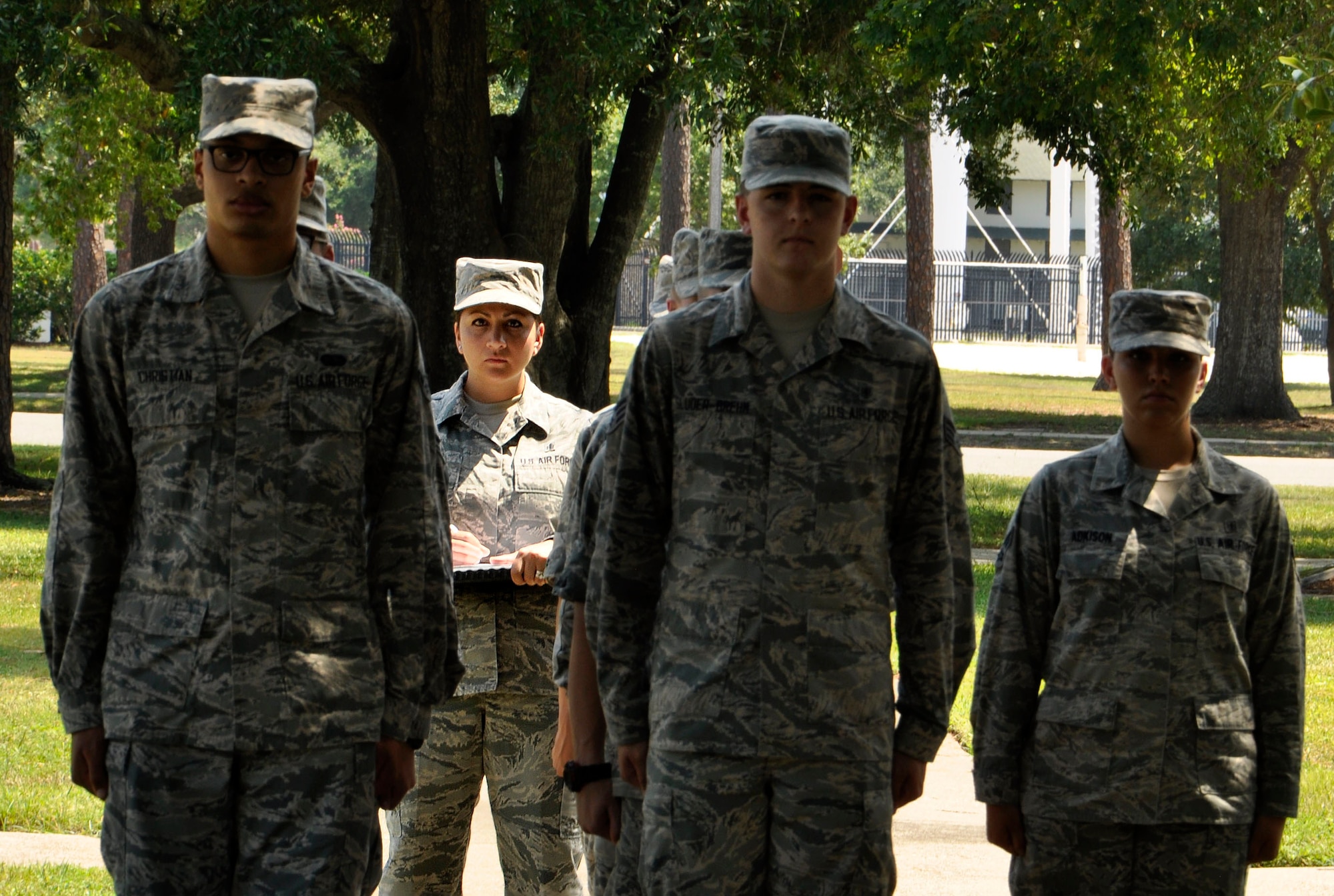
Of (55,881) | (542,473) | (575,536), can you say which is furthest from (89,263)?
(575,536)

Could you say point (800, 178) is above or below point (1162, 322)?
above

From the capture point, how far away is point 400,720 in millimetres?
3543

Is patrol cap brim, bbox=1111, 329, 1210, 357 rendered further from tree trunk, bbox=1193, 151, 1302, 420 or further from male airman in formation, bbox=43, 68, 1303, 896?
tree trunk, bbox=1193, 151, 1302, 420

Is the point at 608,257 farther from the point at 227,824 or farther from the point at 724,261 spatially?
the point at 227,824

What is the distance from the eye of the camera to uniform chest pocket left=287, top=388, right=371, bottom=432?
3451mm

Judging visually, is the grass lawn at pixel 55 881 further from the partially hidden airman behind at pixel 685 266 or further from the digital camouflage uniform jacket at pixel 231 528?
the partially hidden airman behind at pixel 685 266

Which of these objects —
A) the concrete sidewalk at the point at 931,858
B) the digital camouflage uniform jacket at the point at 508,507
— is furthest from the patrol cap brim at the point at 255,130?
the concrete sidewalk at the point at 931,858

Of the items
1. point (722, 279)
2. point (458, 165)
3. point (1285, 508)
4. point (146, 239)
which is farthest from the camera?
point (146, 239)

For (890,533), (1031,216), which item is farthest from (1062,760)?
(1031,216)

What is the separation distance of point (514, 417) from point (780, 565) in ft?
6.78

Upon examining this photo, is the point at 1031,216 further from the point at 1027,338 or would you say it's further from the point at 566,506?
the point at 566,506

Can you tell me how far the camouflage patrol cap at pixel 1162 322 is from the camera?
156 inches

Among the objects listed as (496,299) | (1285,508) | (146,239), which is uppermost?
(146,239)

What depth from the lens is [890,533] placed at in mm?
3486
